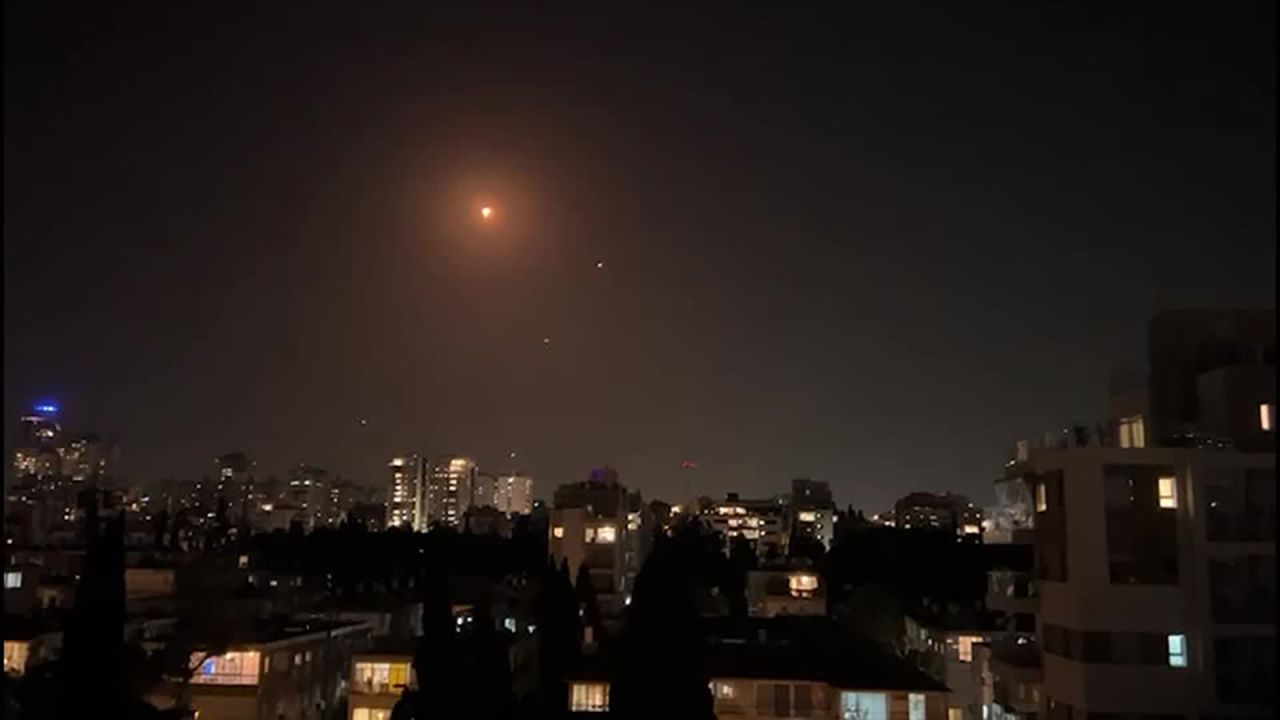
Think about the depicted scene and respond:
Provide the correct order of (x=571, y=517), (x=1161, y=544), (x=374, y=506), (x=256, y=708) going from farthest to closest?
1. (x=374, y=506)
2. (x=571, y=517)
3. (x=256, y=708)
4. (x=1161, y=544)

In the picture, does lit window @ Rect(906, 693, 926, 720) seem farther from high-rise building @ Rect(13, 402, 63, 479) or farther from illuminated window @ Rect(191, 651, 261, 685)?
high-rise building @ Rect(13, 402, 63, 479)

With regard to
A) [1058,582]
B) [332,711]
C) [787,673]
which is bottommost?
[332,711]

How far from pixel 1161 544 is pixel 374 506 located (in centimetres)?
10586

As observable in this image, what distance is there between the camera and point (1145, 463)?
658 inches

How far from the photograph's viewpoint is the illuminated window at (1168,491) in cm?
1653

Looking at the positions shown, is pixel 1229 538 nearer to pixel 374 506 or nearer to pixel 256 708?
pixel 256 708

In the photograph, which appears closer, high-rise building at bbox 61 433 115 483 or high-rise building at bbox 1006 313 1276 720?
high-rise building at bbox 1006 313 1276 720

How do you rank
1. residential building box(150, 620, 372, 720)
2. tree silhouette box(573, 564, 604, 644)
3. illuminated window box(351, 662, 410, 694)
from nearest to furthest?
residential building box(150, 620, 372, 720)
illuminated window box(351, 662, 410, 694)
tree silhouette box(573, 564, 604, 644)

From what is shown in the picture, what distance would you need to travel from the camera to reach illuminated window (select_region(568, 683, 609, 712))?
19.4 metres

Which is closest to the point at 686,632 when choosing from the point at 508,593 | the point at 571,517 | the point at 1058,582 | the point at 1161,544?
the point at 1058,582

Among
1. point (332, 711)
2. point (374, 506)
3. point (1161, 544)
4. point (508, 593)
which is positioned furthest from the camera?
point (374, 506)

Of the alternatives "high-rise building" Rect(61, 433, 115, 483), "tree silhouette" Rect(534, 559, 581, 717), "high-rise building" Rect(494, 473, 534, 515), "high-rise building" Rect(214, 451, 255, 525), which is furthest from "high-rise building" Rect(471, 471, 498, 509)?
"tree silhouette" Rect(534, 559, 581, 717)

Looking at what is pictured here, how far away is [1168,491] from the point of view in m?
16.6

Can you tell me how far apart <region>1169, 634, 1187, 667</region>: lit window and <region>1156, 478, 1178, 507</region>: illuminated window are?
206 cm
